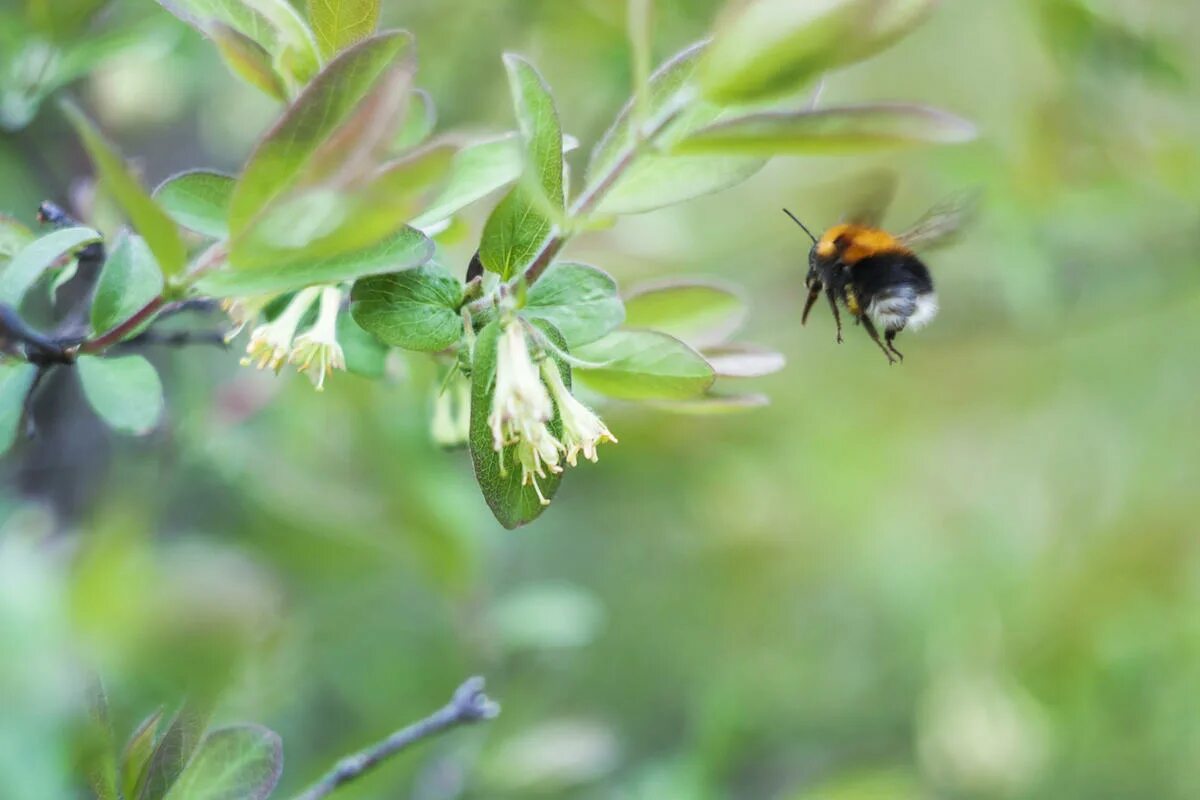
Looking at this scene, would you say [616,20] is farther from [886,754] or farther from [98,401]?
[886,754]

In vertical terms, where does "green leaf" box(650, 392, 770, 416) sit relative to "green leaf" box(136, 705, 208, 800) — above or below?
above

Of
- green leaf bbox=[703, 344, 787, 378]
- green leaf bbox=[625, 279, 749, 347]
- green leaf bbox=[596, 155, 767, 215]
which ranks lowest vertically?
green leaf bbox=[703, 344, 787, 378]

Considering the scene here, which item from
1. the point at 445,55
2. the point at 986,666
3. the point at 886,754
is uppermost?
the point at 445,55

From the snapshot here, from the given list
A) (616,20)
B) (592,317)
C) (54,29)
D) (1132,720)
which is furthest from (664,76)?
(1132,720)

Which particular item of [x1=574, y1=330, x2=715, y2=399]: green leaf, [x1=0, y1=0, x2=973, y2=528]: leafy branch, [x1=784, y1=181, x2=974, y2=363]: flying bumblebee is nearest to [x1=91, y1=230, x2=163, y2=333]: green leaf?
[x1=0, y1=0, x2=973, y2=528]: leafy branch

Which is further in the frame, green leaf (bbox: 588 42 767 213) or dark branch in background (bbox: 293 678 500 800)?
dark branch in background (bbox: 293 678 500 800)

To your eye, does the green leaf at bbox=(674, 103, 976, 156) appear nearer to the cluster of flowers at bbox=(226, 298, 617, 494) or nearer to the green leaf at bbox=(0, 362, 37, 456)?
the cluster of flowers at bbox=(226, 298, 617, 494)

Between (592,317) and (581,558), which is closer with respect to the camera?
(592,317)

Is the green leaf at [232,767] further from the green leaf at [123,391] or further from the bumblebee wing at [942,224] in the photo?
the bumblebee wing at [942,224]
